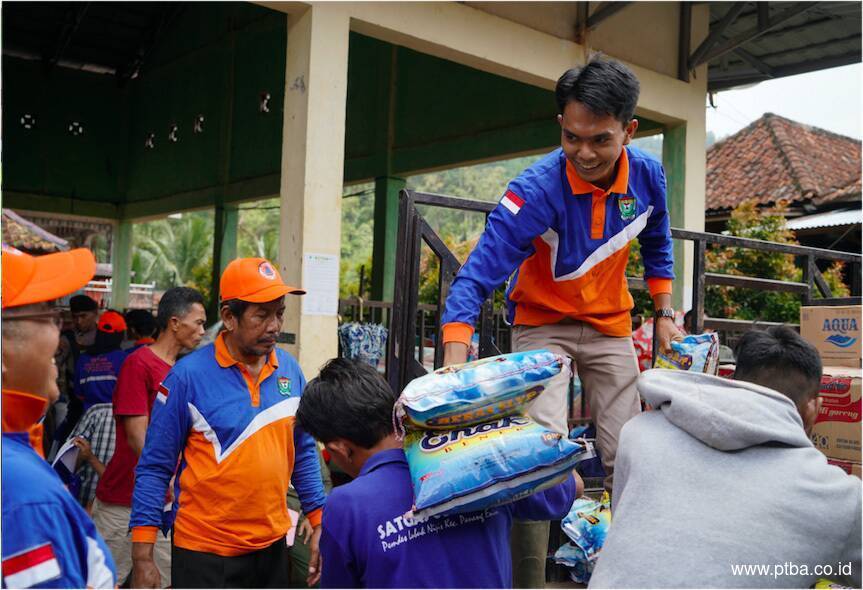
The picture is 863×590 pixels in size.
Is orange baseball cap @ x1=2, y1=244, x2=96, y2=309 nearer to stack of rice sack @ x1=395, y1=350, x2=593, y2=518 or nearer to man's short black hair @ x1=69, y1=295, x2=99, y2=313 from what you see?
stack of rice sack @ x1=395, y1=350, x2=593, y2=518

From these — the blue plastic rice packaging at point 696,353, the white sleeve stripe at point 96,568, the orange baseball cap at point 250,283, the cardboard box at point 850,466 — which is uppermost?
the orange baseball cap at point 250,283

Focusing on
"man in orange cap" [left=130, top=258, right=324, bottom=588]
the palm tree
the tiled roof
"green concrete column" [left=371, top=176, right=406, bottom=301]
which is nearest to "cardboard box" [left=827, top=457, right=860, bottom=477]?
"man in orange cap" [left=130, top=258, right=324, bottom=588]

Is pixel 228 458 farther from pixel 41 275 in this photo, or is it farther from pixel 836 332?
pixel 836 332

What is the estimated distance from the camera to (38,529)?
151cm

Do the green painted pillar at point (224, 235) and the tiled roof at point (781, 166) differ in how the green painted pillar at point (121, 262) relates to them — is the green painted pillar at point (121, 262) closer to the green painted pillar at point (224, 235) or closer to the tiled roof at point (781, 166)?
the green painted pillar at point (224, 235)

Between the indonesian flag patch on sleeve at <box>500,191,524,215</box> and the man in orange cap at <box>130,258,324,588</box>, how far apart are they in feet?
3.15

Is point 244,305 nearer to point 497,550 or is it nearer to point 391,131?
point 497,550

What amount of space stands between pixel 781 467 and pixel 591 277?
52.4 inches

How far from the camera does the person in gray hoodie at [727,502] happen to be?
1.81 metres

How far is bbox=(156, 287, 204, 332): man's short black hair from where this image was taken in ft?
14.2

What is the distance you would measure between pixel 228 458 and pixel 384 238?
9083 mm

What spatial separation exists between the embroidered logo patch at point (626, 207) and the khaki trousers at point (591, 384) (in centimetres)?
45

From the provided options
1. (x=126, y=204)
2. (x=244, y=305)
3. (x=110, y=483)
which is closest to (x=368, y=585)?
(x=244, y=305)

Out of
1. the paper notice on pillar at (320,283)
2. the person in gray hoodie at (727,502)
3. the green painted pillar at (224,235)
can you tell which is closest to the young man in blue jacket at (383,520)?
the person in gray hoodie at (727,502)
